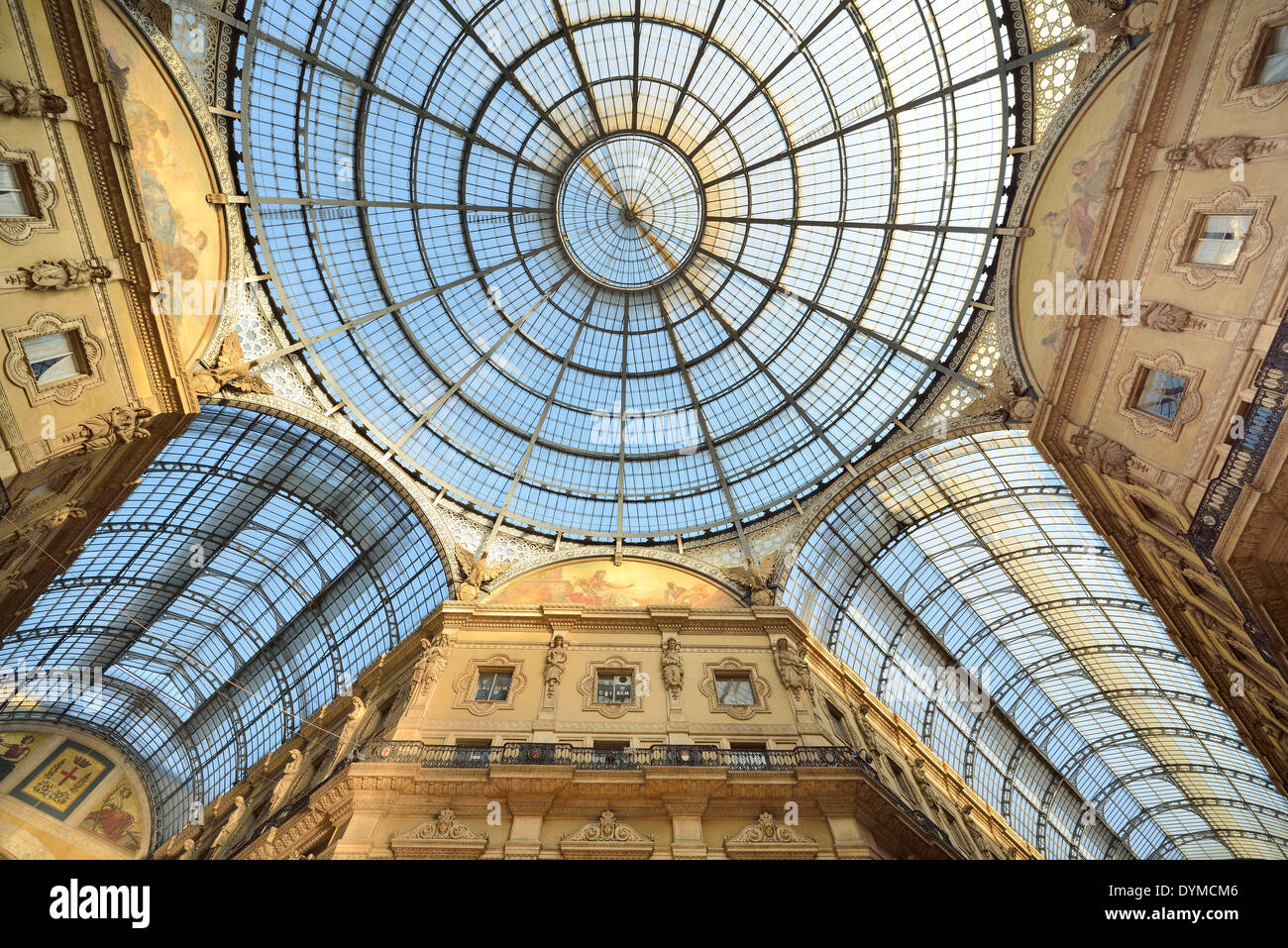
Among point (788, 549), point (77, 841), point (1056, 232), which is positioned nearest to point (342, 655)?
point (77, 841)

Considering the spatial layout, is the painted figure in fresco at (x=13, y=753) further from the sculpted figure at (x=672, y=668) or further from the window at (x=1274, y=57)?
the window at (x=1274, y=57)

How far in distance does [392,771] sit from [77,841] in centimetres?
2742

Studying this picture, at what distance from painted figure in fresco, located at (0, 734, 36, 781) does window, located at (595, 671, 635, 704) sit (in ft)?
111

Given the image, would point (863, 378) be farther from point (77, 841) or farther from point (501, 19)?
point (77, 841)

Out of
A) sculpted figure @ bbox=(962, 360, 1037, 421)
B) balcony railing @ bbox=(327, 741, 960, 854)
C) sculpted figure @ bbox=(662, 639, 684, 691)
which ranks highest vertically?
sculpted figure @ bbox=(962, 360, 1037, 421)

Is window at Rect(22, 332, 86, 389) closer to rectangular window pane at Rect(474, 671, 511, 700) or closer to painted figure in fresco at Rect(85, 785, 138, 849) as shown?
rectangular window pane at Rect(474, 671, 511, 700)

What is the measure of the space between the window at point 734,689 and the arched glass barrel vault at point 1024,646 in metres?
6.42

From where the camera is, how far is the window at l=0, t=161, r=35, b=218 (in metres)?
16.0

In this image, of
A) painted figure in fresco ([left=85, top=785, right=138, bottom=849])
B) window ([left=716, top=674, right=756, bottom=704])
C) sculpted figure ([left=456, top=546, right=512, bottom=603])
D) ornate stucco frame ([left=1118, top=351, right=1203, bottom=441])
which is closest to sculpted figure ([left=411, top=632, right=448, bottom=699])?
sculpted figure ([left=456, top=546, right=512, bottom=603])

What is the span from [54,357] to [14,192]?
390 cm

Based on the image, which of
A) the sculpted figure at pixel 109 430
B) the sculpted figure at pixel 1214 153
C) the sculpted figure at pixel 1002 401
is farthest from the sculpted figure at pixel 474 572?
the sculpted figure at pixel 1214 153
